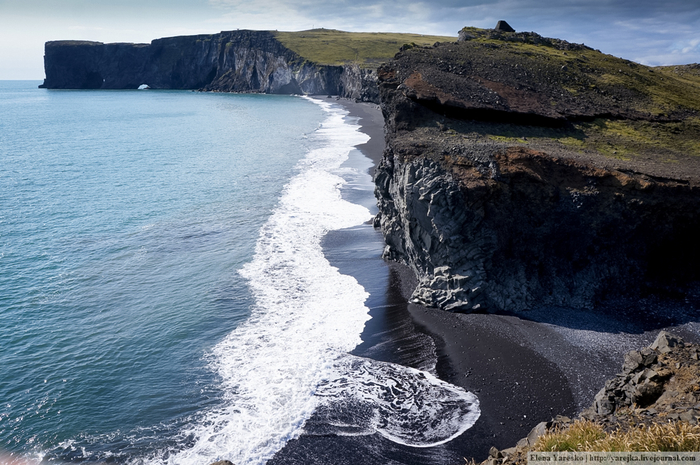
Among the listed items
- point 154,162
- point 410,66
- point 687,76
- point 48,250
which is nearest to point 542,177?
point 410,66

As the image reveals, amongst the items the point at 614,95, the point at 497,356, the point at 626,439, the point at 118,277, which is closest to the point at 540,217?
the point at 497,356

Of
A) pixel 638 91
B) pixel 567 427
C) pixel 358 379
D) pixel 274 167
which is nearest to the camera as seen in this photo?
pixel 567 427

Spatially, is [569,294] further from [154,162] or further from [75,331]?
[154,162]

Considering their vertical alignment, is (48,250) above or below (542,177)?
below

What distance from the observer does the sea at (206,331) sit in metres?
16.4

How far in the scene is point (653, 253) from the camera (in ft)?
77.3

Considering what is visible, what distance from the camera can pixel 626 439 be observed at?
9148mm

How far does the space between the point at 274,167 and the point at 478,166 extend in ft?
127

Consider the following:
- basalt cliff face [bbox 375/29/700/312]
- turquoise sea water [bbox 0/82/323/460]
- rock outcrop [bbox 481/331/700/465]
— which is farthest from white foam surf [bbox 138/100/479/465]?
basalt cliff face [bbox 375/29/700/312]

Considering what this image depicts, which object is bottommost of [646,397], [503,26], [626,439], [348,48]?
[646,397]

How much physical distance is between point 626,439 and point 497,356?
35.4 ft

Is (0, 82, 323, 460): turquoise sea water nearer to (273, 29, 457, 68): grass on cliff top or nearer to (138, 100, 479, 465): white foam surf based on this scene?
(138, 100, 479, 465): white foam surf

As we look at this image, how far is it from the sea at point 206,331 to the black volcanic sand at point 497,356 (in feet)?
0.60

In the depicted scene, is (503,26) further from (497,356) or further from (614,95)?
(497,356)
